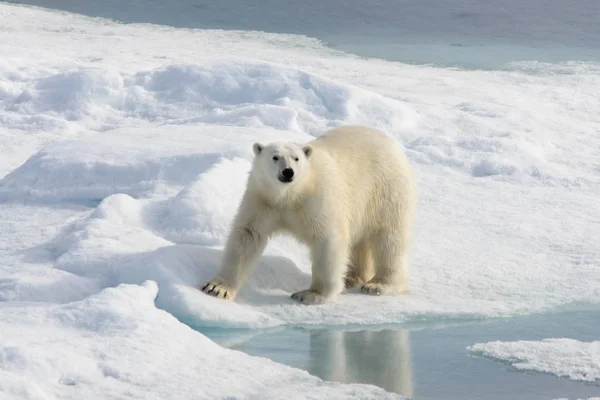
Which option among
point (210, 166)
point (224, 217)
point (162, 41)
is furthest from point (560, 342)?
point (162, 41)

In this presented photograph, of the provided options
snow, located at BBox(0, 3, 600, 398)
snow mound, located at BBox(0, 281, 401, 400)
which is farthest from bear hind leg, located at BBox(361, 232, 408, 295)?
snow mound, located at BBox(0, 281, 401, 400)

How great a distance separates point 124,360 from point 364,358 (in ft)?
3.38

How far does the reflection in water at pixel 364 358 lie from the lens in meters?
3.75

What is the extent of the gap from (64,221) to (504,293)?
2544 mm

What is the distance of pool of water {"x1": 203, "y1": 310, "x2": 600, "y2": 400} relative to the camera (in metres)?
3.67

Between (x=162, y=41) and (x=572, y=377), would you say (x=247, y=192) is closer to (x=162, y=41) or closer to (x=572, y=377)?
(x=572, y=377)

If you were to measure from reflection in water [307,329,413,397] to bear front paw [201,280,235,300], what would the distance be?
440 mm

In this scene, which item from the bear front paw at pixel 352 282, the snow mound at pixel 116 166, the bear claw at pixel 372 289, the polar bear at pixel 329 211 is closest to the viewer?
the polar bear at pixel 329 211

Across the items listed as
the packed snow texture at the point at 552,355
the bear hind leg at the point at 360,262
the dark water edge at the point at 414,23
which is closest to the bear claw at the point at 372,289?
the bear hind leg at the point at 360,262

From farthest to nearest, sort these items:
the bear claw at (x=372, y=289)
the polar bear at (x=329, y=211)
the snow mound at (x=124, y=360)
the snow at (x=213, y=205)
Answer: the bear claw at (x=372, y=289) < the polar bear at (x=329, y=211) < the snow at (x=213, y=205) < the snow mound at (x=124, y=360)

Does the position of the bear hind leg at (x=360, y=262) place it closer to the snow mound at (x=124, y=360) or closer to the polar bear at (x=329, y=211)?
the polar bear at (x=329, y=211)

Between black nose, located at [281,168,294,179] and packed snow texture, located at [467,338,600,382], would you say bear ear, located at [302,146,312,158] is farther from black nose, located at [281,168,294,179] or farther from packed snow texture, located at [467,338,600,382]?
packed snow texture, located at [467,338,600,382]

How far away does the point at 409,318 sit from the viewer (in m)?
4.59

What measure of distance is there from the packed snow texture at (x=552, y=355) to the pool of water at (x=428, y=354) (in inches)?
2.0
